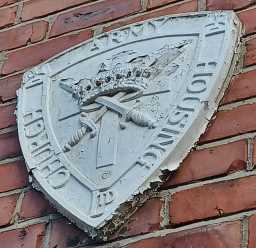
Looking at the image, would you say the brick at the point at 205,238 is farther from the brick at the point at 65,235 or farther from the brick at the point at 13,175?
the brick at the point at 13,175

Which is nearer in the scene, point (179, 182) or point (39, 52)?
point (179, 182)

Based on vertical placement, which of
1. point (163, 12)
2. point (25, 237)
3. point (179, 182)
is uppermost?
point (163, 12)

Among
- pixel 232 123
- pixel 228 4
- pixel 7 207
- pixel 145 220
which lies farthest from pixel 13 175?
pixel 228 4

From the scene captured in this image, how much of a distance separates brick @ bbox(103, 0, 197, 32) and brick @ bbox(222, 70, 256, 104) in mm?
224

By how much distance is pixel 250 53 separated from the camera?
147 centimetres

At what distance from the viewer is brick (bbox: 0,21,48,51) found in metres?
1.76

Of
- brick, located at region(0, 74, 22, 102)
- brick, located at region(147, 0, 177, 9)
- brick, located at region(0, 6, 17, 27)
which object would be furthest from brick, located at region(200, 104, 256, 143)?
brick, located at region(0, 6, 17, 27)

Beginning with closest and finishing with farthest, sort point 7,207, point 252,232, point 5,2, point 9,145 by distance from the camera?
point 252,232
point 7,207
point 9,145
point 5,2

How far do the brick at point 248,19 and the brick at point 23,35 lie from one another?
44cm

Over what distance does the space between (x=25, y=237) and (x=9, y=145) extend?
0.24m

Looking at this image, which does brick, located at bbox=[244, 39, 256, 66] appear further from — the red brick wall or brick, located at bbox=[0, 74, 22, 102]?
brick, located at bbox=[0, 74, 22, 102]

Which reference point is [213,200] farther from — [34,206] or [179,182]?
[34,206]

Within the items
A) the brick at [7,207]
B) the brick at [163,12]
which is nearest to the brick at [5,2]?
the brick at [163,12]

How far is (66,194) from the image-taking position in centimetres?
137
